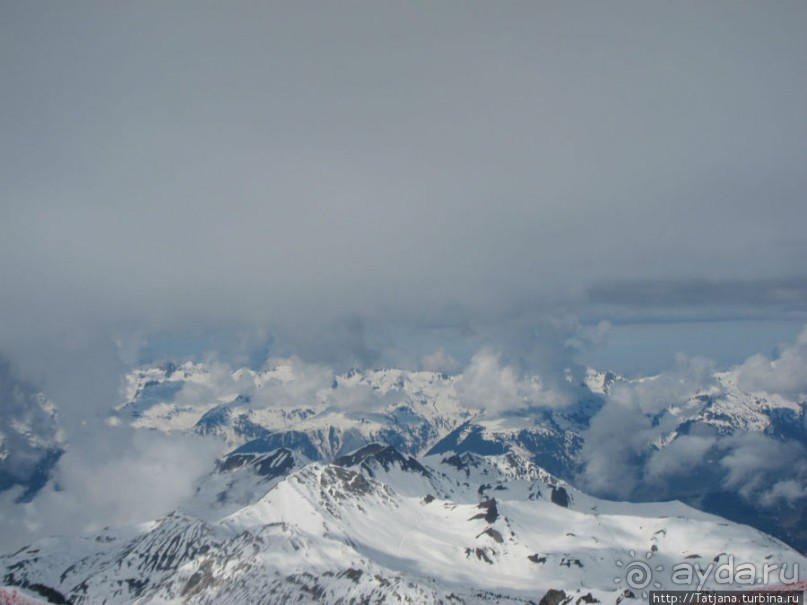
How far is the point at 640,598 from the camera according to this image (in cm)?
19962

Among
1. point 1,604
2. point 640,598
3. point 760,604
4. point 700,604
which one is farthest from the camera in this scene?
point 640,598

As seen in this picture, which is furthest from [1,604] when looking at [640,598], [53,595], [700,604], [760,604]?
[640,598]

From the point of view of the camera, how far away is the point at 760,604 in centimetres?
7794

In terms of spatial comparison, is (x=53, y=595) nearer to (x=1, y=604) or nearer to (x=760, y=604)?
(x=1, y=604)

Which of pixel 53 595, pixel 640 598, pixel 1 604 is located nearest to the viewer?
pixel 1 604

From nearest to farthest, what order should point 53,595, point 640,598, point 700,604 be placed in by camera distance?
point 700,604
point 53,595
point 640,598

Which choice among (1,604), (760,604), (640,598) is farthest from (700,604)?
(1,604)

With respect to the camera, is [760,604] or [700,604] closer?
[760,604]

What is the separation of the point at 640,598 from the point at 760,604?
147246 millimetres

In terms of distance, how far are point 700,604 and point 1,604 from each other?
444ft

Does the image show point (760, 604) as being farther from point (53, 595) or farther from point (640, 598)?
point (53, 595)

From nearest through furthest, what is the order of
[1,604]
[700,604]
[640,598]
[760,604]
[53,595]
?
[1,604]
[760,604]
[700,604]
[53,595]
[640,598]

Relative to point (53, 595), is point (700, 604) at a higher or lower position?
higher

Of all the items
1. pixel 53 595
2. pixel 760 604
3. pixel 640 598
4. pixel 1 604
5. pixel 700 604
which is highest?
pixel 1 604
